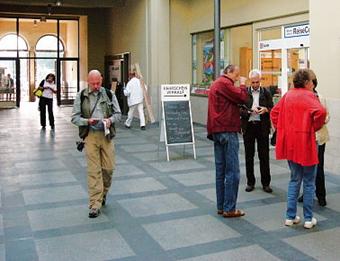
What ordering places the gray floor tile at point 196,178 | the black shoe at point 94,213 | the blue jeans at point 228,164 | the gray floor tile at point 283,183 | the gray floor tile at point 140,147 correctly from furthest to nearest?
the gray floor tile at point 140,147
the gray floor tile at point 196,178
the gray floor tile at point 283,183
the black shoe at point 94,213
the blue jeans at point 228,164

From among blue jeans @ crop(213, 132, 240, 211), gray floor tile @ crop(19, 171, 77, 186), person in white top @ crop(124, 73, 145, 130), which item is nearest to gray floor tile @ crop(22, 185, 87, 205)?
gray floor tile @ crop(19, 171, 77, 186)

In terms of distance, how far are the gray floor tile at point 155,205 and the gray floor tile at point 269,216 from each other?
0.71 meters

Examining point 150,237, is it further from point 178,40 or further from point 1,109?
point 1,109

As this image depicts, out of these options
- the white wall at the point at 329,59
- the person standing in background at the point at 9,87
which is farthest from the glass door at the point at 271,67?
the person standing in background at the point at 9,87

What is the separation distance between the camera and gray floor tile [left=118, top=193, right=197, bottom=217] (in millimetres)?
5410

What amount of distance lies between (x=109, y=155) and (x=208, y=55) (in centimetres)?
938

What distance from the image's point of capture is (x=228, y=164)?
511 centimetres

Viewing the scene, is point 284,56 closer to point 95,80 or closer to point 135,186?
point 135,186

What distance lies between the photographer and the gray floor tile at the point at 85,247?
4.10 metres

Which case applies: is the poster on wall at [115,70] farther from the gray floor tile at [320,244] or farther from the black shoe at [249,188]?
the gray floor tile at [320,244]

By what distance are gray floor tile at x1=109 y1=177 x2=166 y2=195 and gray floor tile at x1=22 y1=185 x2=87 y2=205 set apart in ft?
1.45

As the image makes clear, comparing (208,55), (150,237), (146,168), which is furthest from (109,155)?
(208,55)

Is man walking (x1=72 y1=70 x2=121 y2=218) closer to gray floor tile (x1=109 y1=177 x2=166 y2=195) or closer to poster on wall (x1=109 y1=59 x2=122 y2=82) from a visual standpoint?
gray floor tile (x1=109 y1=177 x2=166 y2=195)

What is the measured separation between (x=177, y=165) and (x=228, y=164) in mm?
2983
